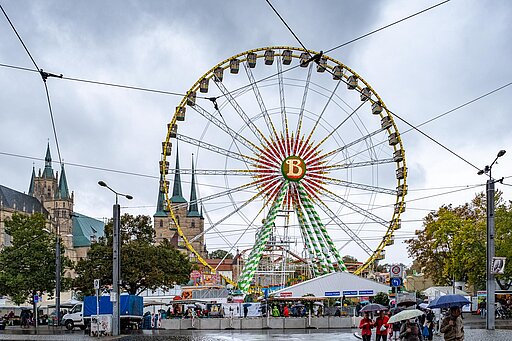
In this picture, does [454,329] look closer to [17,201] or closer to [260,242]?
[260,242]

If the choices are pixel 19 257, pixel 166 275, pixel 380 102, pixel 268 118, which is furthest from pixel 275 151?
pixel 19 257

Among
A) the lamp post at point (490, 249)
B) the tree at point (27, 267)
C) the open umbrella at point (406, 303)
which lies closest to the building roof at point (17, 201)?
the tree at point (27, 267)

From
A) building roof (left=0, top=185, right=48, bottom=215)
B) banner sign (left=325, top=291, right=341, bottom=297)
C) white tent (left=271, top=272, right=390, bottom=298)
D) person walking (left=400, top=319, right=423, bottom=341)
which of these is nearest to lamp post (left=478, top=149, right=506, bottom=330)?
white tent (left=271, top=272, right=390, bottom=298)

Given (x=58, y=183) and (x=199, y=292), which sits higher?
(x=58, y=183)

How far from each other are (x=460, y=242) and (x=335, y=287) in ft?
71.1

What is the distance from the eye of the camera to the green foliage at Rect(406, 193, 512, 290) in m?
58.4

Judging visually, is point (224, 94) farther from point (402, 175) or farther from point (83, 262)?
point (83, 262)

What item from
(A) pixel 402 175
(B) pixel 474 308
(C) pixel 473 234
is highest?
(A) pixel 402 175

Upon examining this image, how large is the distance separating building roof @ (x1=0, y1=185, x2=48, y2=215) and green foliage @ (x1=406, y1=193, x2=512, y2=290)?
89.4 m

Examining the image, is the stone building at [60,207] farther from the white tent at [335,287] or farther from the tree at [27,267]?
the white tent at [335,287]

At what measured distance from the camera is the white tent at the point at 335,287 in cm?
4094

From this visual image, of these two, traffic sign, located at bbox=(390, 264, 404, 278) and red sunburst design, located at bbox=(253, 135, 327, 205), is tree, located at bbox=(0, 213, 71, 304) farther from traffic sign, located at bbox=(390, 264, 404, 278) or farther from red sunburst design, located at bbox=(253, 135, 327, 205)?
traffic sign, located at bbox=(390, 264, 404, 278)

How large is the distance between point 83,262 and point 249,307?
15895 mm

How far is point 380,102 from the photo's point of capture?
4866cm
